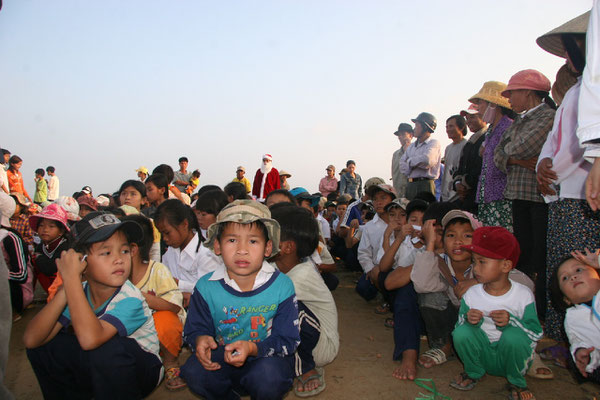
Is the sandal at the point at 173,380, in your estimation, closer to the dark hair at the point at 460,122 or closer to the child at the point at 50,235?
the child at the point at 50,235

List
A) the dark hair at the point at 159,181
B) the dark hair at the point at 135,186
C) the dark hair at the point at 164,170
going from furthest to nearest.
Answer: the dark hair at the point at 164,170, the dark hair at the point at 159,181, the dark hair at the point at 135,186

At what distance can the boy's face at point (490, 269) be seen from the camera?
2.61m

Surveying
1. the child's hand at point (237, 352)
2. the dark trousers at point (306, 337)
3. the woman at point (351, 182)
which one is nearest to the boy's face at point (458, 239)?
the dark trousers at point (306, 337)

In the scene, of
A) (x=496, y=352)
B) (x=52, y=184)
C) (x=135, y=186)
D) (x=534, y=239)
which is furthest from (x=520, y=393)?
(x=52, y=184)

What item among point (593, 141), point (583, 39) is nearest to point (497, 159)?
point (583, 39)

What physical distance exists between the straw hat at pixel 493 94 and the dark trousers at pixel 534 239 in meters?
1.34

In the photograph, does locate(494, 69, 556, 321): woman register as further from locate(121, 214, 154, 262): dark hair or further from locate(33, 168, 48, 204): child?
locate(33, 168, 48, 204): child

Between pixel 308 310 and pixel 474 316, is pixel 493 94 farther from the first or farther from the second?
pixel 308 310

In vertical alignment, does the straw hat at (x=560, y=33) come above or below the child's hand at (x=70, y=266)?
above

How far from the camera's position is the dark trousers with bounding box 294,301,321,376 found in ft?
8.28

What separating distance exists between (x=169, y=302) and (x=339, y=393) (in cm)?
132

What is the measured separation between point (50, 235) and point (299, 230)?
2844mm

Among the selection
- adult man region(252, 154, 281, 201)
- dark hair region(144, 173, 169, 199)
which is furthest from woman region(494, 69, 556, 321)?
adult man region(252, 154, 281, 201)

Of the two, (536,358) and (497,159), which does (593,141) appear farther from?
(497,159)
